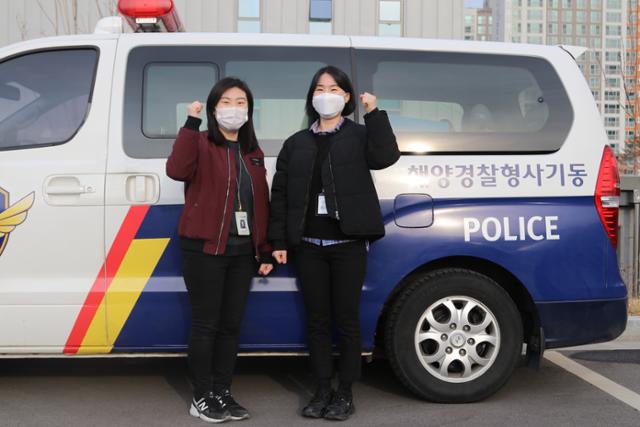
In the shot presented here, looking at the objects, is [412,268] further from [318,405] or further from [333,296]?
[318,405]

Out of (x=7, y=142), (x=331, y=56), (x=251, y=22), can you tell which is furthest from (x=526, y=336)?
(x=251, y=22)

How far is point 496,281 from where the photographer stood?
3.82 m

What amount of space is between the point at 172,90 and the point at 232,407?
161 cm

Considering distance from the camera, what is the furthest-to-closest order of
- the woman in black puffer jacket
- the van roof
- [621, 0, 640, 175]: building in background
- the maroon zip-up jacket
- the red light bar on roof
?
[621, 0, 640, 175]: building in background < the red light bar on roof < the van roof < the woman in black puffer jacket < the maroon zip-up jacket

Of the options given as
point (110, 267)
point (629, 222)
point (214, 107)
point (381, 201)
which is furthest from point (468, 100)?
point (629, 222)

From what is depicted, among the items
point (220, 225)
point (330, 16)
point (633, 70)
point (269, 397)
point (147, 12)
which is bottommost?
point (269, 397)

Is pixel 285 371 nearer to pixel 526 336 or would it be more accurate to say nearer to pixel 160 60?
pixel 526 336

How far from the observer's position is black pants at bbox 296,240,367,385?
341 centimetres

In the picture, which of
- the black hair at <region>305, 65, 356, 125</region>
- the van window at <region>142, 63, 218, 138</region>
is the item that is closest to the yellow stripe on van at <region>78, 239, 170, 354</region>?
the van window at <region>142, 63, 218, 138</region>

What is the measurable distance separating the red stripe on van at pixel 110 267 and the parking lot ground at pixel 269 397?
0.50 meters

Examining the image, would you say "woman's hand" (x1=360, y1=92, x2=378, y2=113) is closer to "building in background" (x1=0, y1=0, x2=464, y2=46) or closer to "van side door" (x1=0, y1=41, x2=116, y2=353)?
"van side door" (x1=0, y1=41, x2=116, y2=353)

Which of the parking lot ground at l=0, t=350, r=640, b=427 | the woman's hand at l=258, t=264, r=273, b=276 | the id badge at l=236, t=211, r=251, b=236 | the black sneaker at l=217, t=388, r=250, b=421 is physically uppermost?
the id badge at l=236, t=211, r=251, b=236

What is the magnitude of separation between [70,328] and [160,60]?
1.40 meters

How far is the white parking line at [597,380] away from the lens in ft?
12.8
